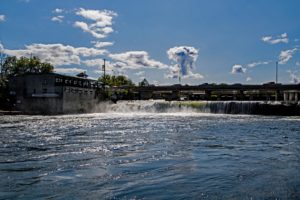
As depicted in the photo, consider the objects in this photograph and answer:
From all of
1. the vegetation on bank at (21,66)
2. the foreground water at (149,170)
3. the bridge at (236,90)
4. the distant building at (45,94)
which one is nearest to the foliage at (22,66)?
the vegetation on bank at (21,66)

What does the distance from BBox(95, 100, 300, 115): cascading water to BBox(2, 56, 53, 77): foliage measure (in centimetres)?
2907

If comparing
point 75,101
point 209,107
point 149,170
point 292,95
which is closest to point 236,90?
point 292,95

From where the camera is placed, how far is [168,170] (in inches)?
522

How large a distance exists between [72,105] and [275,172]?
182 ft

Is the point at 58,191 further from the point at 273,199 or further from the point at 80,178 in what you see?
the point at 273,199

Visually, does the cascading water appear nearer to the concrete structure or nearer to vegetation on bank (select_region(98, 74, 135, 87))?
the concrete structure

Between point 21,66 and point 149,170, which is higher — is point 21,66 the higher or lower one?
the higher one

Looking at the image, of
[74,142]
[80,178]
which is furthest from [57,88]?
[80,178]

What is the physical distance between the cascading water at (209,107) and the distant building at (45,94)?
7843 millimetres

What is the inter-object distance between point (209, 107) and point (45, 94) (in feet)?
90.8

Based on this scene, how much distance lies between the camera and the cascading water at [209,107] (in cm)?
5750

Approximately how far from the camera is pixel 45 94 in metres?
62.9

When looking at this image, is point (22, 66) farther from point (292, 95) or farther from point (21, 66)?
point (292, 95)

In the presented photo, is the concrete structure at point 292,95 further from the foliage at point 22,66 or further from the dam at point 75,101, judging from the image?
the foliage at point 22,66
